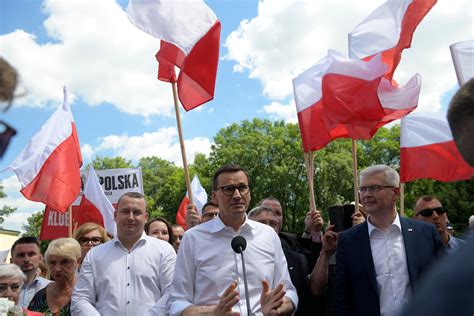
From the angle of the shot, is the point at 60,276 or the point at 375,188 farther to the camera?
the point at 60,276

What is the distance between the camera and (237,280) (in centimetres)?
422

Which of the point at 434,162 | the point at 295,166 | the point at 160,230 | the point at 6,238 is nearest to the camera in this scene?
the point at 160,230

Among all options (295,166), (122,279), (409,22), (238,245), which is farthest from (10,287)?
(295,166)

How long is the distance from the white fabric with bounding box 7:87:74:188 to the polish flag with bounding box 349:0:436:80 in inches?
202

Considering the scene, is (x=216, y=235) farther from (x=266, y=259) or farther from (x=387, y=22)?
(x=387, y=22)

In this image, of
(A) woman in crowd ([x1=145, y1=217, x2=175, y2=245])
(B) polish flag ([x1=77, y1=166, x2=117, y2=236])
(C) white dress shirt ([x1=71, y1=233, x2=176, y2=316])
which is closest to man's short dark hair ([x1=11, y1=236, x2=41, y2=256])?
(A) woman in crowd ([x1=145, y1=217, x2=175, y2=245])

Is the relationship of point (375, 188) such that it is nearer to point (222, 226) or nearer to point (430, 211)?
point (222, 226)

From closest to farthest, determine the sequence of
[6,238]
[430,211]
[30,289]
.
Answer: [430,211] → [30,289] → [6,238]

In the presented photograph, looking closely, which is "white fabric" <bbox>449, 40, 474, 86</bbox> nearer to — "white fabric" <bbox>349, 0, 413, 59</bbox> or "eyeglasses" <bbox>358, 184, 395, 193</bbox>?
"white fabric" <bbox>349, 0, 413, 59</bbox>

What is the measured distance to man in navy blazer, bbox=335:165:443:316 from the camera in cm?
460

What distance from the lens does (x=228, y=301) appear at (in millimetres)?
3777

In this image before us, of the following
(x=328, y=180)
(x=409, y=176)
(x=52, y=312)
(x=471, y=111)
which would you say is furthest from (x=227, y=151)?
(x=471, y=111)

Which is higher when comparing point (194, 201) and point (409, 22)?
point (409, 22)

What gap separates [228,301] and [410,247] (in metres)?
1.78
